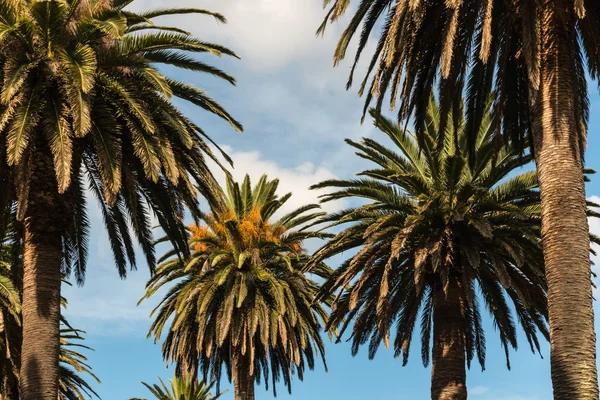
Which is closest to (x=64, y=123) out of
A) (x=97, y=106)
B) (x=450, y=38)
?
(x=97, y=106)

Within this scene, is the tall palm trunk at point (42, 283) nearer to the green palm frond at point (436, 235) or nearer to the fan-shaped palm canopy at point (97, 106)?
the fan-shaped palm canopy at point (97, 106)

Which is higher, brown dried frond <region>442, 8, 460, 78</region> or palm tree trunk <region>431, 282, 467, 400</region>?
brown dried frond <region>442, 8, 460, 78</region>

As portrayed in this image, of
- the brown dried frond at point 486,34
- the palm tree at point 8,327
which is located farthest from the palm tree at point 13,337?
the brown dried frond at point 486,34

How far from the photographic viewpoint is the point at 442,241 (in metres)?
23.5

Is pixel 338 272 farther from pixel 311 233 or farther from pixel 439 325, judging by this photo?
pixel 311 233

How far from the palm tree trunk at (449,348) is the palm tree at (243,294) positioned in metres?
8.41

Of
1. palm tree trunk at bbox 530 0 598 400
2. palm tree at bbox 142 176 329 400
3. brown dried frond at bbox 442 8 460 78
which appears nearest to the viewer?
palm tree trunk at bbox 530 0 598 400

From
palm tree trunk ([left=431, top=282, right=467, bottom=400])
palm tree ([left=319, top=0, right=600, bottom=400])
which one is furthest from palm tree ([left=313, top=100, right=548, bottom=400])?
palm tree ([left=319, top=0, right=600, bottom=400])

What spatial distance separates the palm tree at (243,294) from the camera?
106 feet

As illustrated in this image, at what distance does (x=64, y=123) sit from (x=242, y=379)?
19.5 m

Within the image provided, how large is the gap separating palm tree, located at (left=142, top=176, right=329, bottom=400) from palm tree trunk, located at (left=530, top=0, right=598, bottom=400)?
18.8 metres

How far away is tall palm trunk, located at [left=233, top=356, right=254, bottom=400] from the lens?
33.5 meters

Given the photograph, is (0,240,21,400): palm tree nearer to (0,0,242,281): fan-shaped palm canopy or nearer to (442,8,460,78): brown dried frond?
(0,0,242,281): fan-shaped palm canopy

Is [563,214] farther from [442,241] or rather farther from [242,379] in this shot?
[242,379]
